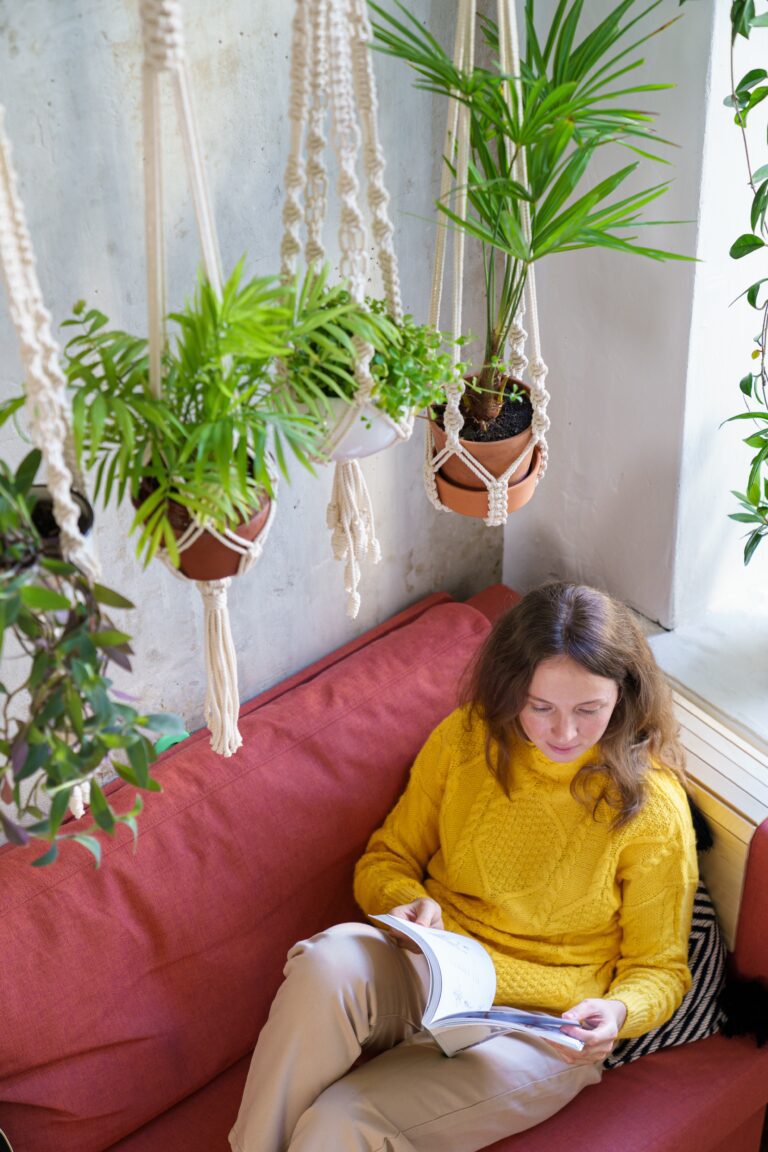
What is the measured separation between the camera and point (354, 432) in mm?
1236

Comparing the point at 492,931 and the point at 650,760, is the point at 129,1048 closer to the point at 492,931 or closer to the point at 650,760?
the point at 492,931

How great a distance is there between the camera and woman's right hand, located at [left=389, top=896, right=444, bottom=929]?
1.74 m

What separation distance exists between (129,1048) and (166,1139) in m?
0.16

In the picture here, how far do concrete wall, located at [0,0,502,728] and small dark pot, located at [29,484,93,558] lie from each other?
18.2 inches

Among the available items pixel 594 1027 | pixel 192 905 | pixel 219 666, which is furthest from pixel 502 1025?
pixel 219 666

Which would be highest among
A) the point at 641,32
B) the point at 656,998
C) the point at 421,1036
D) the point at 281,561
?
the point at 641,32

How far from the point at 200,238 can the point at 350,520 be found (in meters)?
0.37

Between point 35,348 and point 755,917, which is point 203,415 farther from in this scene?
point 755,917

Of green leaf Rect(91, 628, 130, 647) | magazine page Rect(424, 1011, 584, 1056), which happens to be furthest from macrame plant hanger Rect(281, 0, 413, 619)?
magazine page Rect(424, 1011, 584, 1056)

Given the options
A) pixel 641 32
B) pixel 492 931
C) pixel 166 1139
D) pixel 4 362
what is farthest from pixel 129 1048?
pixel 641 32

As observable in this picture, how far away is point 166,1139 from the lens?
1764mm

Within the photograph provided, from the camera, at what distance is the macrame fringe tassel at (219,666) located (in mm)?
1240

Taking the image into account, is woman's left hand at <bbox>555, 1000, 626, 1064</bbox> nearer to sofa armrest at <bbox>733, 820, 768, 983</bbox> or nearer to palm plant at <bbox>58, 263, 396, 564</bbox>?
sofa armrest at <bbox>733, 820, 768, 983</bbox>

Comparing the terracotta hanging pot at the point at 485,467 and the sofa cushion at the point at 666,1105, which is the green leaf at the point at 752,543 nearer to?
the terracotta hanging pot at the point at 485,467
